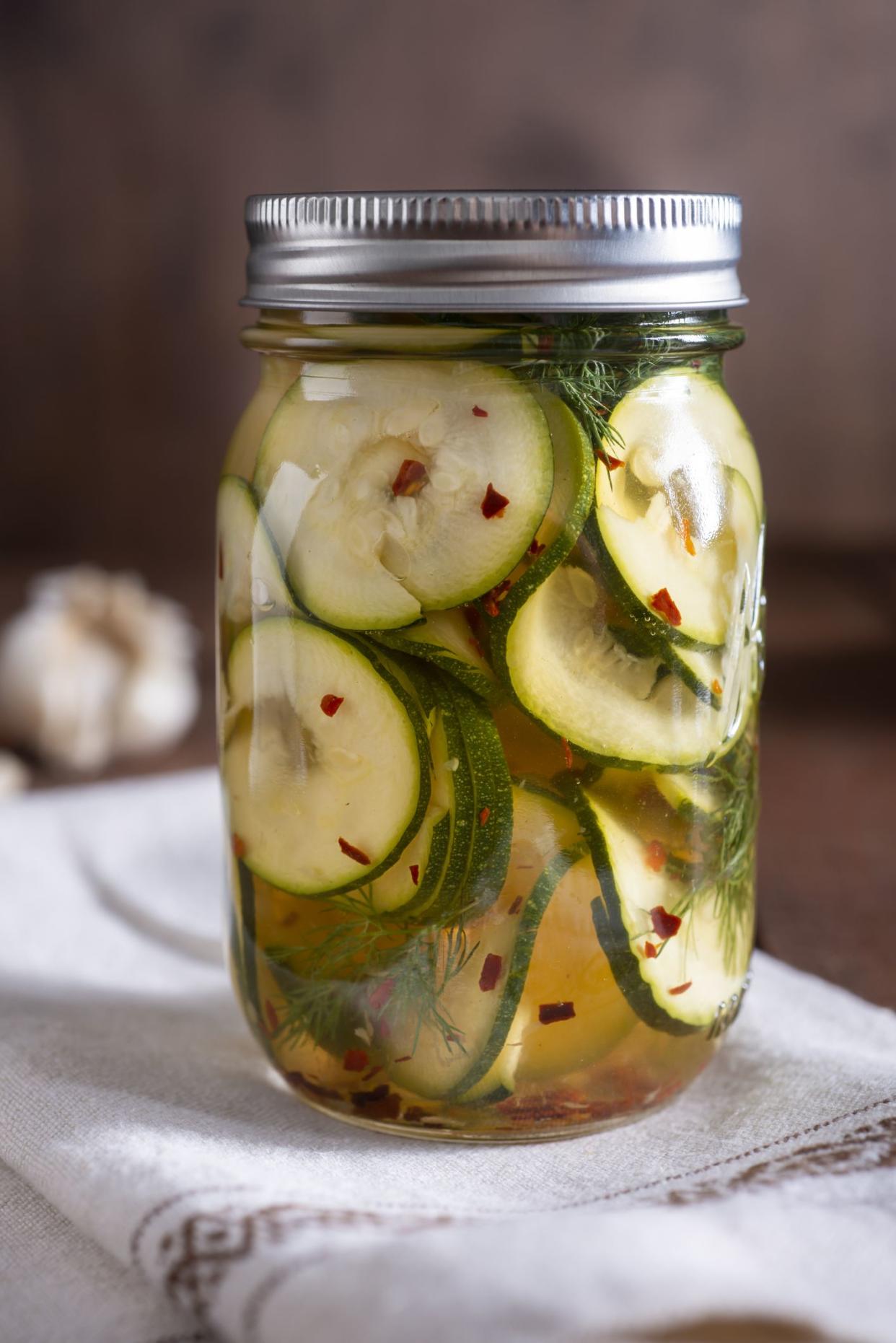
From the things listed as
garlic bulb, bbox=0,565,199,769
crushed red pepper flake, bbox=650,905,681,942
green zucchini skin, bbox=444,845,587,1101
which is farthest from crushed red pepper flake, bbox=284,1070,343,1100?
garlic bulb, bbox=0,565,199,769

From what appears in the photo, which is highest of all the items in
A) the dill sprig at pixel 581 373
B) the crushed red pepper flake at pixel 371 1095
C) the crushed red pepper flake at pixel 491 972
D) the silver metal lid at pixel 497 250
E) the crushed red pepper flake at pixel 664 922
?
the silver metal lid at pixel 497 250

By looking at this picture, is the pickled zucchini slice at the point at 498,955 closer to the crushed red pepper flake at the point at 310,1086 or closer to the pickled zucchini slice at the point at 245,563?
the crushed red pepper flake at the point at 310,1086

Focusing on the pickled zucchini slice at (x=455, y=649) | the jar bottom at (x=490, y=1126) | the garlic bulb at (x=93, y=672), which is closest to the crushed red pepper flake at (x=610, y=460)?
the pickled zucchini slice at (x=455, y=649)

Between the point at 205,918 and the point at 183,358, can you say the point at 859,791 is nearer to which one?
the point at 205,918

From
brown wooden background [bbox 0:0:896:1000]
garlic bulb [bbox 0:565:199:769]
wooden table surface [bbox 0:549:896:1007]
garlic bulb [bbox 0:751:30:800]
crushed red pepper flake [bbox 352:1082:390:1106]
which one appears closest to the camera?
crushed red pepper flake [bbox 352:1082:390:1106]

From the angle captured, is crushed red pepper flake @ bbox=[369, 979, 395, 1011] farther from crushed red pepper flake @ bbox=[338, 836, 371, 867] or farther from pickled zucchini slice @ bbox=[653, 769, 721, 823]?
pickled zucchini slice @ bbox=[653, 769, 721, 823]

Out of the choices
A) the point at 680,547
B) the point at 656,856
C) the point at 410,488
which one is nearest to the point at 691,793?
the point at 656,856

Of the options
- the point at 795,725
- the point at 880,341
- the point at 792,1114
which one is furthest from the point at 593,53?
the point at 792,1114

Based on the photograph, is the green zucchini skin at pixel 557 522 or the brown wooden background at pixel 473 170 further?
the brown wooden background at pixel 473 170
